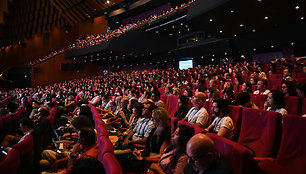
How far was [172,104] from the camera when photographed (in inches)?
164

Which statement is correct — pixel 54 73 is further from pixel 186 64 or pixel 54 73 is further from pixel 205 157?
pixel 205 157

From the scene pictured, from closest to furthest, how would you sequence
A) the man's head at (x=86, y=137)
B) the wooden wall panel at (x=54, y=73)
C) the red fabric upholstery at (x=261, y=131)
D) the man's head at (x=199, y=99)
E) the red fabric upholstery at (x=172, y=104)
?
the red fabric upholstery at (x=261, y=131)
the man's head at (x=86, y=137)
the man's head at (x=199, y=99)
the red fabric upholstery at (x=172, y=104)
the wooden wall panel at (x=54, y=73)

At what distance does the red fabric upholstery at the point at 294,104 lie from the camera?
2664mm

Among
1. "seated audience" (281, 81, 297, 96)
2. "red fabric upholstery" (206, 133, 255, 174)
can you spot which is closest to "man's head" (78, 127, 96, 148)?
"red fabric upholstery" (206, 133, 255, 174)

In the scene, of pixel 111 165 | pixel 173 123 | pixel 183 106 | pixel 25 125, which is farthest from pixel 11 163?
pixel 183 106

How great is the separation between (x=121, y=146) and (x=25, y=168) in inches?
38.6

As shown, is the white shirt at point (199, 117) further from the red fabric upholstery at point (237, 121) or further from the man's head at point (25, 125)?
the man's head at point (25, 125)

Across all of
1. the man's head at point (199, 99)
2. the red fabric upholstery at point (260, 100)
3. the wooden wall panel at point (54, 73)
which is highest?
the wooden wall panel at point (54, 73)

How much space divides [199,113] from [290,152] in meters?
1.21

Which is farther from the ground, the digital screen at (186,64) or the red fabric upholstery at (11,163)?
the digital screen at (186,64)

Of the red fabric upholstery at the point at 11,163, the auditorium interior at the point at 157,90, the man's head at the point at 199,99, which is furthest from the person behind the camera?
the man's head at the point at 199,99

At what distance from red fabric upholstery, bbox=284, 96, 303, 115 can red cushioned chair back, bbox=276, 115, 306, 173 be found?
117cm

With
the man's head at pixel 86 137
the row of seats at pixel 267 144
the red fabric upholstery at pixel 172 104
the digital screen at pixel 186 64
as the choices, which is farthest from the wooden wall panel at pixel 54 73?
the row of seats at pixel 267 144

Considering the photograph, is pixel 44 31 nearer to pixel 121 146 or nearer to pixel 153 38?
pixel 153 38
